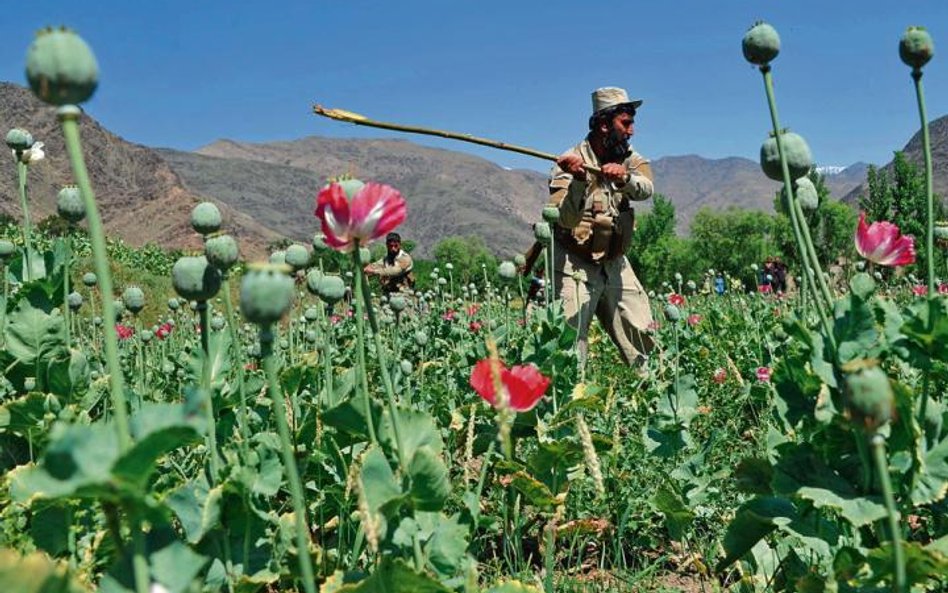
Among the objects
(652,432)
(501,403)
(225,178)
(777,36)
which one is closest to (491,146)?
(652,432)

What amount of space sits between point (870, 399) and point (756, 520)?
0.72m

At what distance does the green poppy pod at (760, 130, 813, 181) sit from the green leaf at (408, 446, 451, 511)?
0.75 metres

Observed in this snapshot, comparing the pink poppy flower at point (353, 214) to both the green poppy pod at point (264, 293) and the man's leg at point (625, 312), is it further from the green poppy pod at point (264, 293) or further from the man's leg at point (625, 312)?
the man's leg at point (625, 312)

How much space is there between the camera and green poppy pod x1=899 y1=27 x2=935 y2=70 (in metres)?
1.51

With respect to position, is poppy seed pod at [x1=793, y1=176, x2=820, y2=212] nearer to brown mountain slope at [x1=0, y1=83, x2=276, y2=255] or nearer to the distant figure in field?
the distant figure in field

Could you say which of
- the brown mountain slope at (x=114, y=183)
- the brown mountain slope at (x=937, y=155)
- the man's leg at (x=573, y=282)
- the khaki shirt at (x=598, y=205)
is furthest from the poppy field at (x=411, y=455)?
the brown mountain slope at (x=937, y=155)

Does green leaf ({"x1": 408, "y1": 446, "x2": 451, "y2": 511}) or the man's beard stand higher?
the man's beard

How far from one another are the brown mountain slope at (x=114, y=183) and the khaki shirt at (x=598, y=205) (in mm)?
54809

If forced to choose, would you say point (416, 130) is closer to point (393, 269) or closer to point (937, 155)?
point (393, 269)

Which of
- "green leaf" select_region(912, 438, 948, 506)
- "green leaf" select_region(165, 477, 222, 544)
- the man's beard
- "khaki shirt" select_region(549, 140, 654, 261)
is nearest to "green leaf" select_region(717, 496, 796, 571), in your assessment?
"green leaf" select_region(912, 438, 948, 506)

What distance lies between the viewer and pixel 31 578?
1050mm

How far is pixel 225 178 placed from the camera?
155250 millimetres

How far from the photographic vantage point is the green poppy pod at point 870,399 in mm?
992

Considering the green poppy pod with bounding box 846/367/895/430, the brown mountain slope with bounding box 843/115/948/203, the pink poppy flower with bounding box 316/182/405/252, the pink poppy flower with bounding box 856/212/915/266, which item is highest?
the brown mountain slope with bounding box 843/115/948/203
